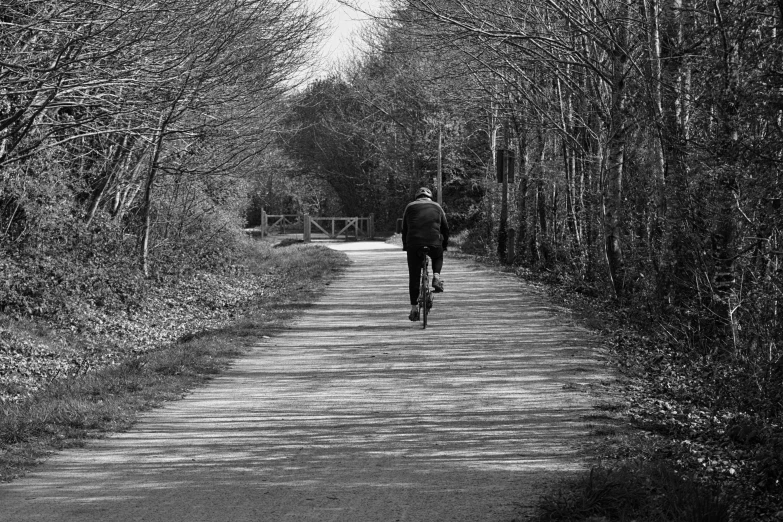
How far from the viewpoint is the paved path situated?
599 cm

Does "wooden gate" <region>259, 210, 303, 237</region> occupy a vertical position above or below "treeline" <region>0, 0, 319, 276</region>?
below

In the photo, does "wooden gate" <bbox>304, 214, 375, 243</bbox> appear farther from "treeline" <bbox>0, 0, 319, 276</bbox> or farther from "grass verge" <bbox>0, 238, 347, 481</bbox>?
"grass verge" <bbox>0, 238, 347, 481</bbox>

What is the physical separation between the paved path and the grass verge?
250 millimetres

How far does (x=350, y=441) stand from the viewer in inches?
306

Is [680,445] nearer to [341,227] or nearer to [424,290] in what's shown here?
[424,290]

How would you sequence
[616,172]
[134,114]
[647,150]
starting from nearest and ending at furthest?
[134,114], [647,150], [616,172]

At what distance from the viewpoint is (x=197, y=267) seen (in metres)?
28.6

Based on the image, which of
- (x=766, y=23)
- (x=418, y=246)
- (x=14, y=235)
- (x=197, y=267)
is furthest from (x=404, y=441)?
(x=197, y=267)

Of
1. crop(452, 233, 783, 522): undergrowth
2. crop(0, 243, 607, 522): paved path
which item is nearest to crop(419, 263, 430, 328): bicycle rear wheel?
crop(0, 243, 607, 522): paved path

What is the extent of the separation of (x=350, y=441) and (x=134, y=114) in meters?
11.0

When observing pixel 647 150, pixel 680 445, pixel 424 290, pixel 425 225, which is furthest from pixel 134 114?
pixel 680 445

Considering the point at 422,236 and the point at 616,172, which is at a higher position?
the point at 616,172

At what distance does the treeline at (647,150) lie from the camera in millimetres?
7656

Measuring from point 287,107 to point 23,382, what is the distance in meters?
17.2
